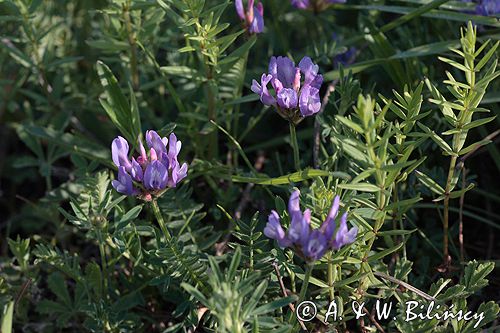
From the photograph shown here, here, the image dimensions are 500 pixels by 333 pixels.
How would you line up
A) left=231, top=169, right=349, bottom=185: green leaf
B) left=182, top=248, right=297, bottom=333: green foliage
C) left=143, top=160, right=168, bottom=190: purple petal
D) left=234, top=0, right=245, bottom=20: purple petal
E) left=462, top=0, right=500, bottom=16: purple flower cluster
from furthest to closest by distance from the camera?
left=462, top=0, right=500, bottom=16: purple flower cluster → left=234, top=0, right=245, bottom=20: purple petal → left=231, top=169, right=349, bottom=185: green leaf → left=143, top=160, right=168, bottom=190: purple petal → left=182, top=248, right=297, bottom=333: green foliage

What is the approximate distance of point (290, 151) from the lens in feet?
9.02

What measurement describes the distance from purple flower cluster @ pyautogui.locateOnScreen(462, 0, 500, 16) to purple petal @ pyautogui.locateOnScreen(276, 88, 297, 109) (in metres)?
0.85

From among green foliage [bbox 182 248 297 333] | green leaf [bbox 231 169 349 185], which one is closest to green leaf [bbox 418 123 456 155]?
green leaf [bbox 231 169 349 185]

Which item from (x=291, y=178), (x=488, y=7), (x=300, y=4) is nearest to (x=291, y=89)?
(x=291, y=178)

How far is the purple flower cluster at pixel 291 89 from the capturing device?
1.86m

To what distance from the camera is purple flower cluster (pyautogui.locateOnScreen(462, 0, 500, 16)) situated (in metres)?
2.31

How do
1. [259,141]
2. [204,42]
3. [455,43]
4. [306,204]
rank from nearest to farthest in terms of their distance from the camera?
[306,204] < [204,42] < [455,43] < [259,141]

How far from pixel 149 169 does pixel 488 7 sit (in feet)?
4.06

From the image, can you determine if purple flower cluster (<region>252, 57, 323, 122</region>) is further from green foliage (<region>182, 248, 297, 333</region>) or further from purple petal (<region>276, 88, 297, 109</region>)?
green foliage (<region>182, 248, 297, 333</region>)

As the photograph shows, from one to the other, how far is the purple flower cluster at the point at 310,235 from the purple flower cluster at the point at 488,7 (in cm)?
106

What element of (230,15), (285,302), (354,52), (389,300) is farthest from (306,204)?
(230,15)

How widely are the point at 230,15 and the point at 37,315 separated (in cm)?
144

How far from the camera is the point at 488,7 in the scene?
91.7 inches

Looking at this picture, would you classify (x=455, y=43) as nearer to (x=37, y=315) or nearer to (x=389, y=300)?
(x=389, y=300)
